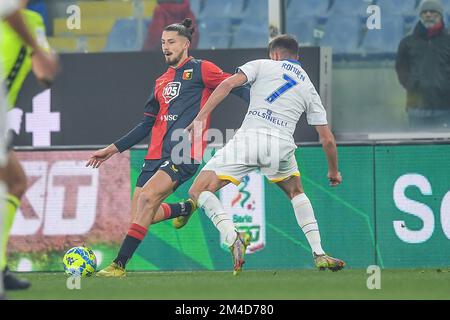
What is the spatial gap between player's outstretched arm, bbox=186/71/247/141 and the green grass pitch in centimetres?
115

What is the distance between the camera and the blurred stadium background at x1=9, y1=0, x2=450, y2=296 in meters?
11.0

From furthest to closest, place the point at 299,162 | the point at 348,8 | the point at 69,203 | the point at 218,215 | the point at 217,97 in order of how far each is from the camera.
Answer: the point at 348,8 < the point at 69,203 < the point at 299,162 < the point at 218,215 < the point at 217,97

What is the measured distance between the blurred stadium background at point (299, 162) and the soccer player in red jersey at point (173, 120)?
1.26 m

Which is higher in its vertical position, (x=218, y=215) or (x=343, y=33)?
(x=343, y=33)

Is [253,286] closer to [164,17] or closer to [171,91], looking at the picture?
[171,91]

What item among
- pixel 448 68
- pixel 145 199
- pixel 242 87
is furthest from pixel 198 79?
pixel 448 68

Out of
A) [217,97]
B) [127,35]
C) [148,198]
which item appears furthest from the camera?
[127,35]

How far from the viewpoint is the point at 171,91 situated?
A: 32.9 feet

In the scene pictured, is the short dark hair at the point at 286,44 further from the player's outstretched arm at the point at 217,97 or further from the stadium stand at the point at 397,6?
the stadium stand at the point at 397,6

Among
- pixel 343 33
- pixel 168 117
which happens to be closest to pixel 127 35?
Answer: pixel 343 33

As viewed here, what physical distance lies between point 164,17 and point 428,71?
270cm

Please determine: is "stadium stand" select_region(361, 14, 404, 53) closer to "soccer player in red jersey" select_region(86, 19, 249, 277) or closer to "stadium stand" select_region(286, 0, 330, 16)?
"stadium stand" select_region(286, 0, 330, 16)
